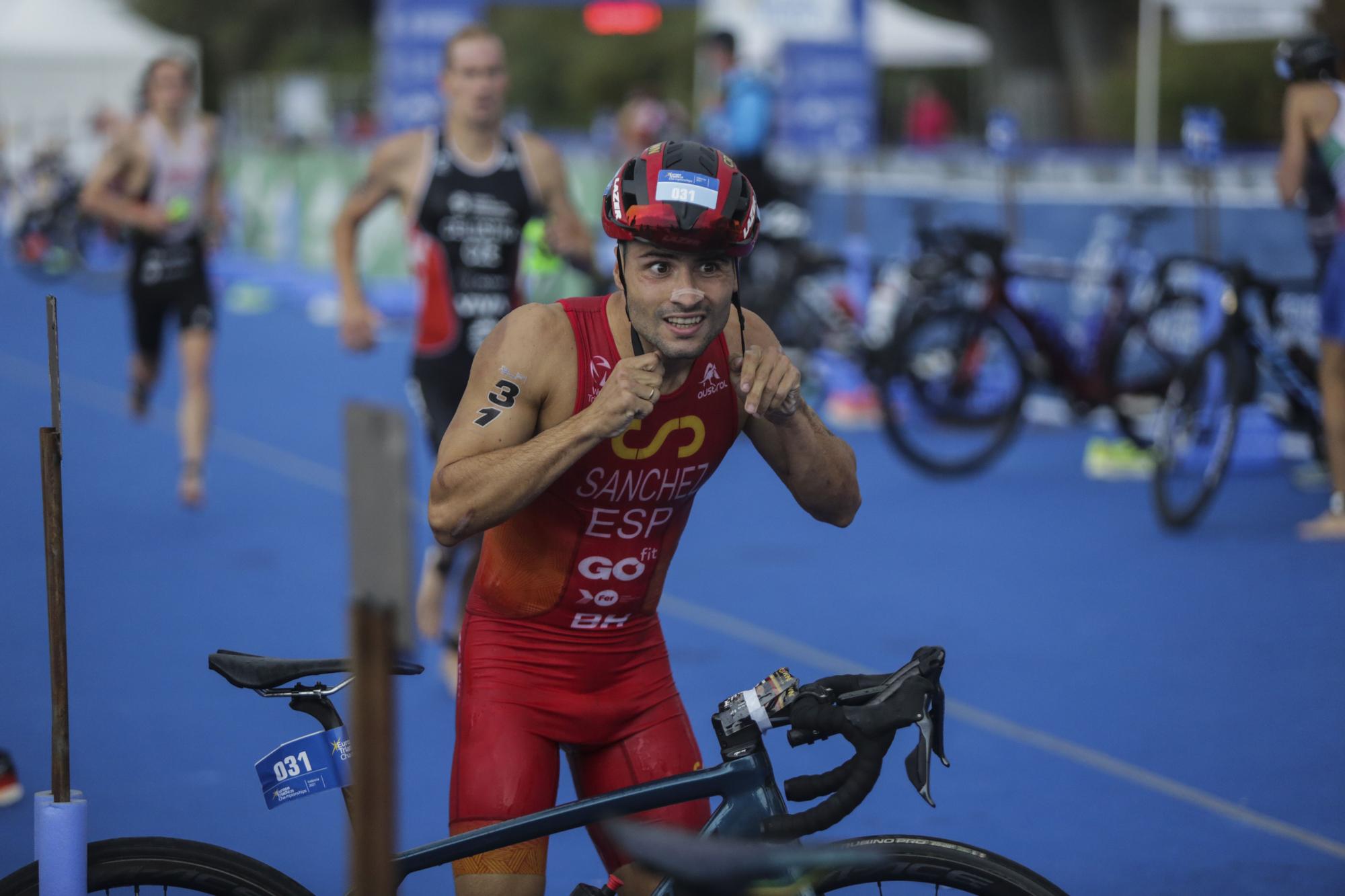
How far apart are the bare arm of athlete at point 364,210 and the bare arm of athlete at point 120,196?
2.96 metres

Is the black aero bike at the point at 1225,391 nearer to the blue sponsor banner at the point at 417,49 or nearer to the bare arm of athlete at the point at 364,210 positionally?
the bare arm of athlete at the point at 364,210

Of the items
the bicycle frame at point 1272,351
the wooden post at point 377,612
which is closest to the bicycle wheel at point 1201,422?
the bicycle frame at point 1272,351

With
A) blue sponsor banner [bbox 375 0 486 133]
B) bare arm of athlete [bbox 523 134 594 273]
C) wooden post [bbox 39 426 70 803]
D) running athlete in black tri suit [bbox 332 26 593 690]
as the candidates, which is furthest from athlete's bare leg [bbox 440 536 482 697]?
blue sponsor banner [bbox 375 0 486 133]

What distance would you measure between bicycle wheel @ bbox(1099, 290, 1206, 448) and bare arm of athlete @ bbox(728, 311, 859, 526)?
20.4 ft

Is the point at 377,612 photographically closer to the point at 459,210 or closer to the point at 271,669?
the point at 271,669

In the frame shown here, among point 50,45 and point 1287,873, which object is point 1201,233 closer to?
point 1287,873

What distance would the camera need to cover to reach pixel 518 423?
2943 millimetres

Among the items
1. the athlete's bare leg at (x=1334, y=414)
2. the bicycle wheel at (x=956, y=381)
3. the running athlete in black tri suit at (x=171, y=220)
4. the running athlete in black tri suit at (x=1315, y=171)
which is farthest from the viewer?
the bicycle wheel at (x=956, y=381)

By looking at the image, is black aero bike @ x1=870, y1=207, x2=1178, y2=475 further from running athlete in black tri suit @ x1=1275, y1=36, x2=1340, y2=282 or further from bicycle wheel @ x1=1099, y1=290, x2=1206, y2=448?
running athlete in black tri suit @ x1=1275, y1=36, x2=1340, y2=282

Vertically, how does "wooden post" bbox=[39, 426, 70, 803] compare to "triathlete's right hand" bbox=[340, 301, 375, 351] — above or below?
below

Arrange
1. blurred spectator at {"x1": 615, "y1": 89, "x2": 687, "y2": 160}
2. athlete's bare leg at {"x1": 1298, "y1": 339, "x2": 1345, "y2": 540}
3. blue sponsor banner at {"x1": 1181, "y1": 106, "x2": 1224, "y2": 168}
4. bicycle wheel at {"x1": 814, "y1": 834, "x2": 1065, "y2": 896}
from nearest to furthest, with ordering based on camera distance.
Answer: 1. bicycle wheel at {"x1": 814, "y1": 834, "x2": 1065, "y2": 896}
2. athlete's bare leg at {"x1": 1298, "y1": 339, "x2": 1345, "y2": 540}
3. blue sponsor banner at {"x1": 1181, "y1": 106, "x2": 1224, "y2": 168}
4. blurred spectator at {"x1": 615, "y1": 89, "x2": 687, "y2": 160}

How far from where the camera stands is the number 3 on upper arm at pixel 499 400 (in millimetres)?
2922

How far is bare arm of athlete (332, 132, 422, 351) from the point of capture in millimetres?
6055

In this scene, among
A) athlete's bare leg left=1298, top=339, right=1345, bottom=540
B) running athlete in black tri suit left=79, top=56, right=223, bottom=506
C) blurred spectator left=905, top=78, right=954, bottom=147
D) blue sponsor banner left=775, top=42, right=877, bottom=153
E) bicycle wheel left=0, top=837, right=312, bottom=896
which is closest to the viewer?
bicycle wheel left=0, top=837, right=312, bottom=896
